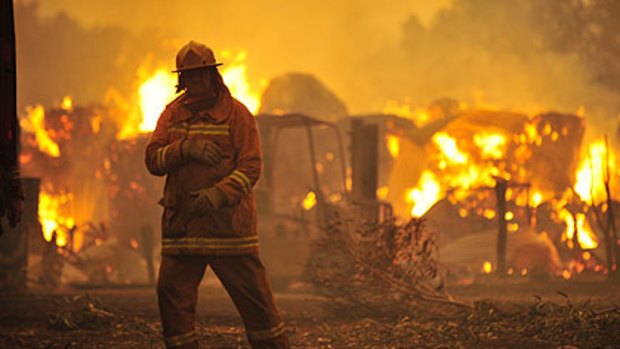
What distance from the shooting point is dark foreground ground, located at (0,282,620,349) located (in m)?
7.11

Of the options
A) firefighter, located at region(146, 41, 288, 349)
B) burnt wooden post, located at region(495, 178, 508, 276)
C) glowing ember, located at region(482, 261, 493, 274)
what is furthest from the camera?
glowing ember, located at region(482, 261, 493, 274)

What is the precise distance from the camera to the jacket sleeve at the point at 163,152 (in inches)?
212

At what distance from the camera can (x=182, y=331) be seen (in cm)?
529

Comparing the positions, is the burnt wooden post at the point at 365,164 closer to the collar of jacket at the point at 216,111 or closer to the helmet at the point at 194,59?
the collar of jacket at the point at 216,111

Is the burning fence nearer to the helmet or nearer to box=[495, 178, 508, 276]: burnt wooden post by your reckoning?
box=[495, 178, 508, 276]: burnt wooden post

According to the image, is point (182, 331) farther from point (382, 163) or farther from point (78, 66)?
Result: point (78, 66)

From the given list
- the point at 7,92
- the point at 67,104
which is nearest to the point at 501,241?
the point at 7,92

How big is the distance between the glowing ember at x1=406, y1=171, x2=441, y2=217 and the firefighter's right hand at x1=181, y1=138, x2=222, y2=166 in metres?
18.5

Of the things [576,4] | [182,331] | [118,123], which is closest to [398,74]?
[576,4]

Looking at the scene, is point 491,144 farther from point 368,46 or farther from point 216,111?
point 368,46

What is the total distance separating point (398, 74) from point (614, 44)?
2496 cm

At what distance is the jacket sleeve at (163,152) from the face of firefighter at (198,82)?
325 mm

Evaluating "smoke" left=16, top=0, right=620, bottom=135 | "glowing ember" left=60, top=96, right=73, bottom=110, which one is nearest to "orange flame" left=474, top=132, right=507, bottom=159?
"smoke" left=16, top=0, right=620, bottom=135

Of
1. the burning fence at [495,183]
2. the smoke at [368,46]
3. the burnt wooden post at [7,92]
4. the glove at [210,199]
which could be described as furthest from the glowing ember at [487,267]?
the smoke at [368,46]
